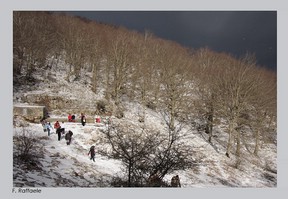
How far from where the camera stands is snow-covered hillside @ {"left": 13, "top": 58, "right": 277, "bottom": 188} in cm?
1416

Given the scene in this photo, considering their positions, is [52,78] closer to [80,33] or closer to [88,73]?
[88,73]

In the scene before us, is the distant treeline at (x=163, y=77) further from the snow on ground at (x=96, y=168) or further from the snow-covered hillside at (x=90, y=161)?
the snow on ground at (x=96, y=168)

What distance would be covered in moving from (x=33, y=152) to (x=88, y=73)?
1093 inches

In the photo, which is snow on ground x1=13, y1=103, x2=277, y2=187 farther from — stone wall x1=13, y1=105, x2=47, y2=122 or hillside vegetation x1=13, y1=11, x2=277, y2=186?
stone wall x1=13, y1=105, x2=47, y2=122

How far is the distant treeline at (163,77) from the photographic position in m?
29.7

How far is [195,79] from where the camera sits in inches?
1495

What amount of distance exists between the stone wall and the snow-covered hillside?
1.23 meters

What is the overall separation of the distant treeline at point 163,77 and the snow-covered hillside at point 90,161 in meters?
1.56

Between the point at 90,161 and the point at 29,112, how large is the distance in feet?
32.0

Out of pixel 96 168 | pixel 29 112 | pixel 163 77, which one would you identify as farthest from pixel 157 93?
pixel 96 168

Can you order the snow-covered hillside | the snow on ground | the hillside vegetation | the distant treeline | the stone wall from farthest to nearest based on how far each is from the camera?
1. the distant treeline
2. the hillside vegetation
3. the stone wall
4. the snow-covered hillside
5. the snow on ground

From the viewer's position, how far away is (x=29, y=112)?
2520cm

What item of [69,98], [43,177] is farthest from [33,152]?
[69,98]

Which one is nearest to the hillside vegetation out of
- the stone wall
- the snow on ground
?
the snow on ground
